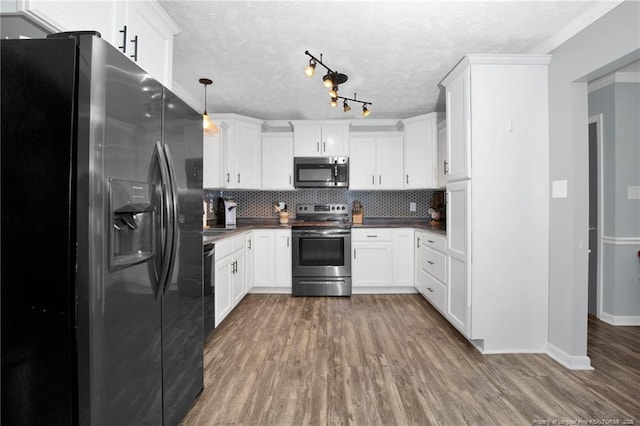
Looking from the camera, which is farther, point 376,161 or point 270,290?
point 376,161

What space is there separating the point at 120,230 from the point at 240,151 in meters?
3.17

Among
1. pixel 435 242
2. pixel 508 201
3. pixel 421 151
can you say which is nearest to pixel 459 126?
pixel 508 201

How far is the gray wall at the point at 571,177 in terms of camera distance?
6.89ft

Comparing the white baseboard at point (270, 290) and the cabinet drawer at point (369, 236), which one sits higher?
the cabinet drawer at point (369, 236)

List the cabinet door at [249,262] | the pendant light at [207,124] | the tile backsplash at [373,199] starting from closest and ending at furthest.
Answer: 1. the pendant light at [207,124]
2. the cabinet door at [249,262]
3. the tile backsplash at [373,199]

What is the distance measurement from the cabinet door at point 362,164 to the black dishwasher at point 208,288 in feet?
7.89

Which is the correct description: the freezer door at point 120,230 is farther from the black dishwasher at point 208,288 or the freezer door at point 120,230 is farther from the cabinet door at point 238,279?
the cabinet door at point 238,279

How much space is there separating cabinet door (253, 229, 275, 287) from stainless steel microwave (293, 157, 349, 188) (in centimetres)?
88

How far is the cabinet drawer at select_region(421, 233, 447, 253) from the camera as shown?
9.85 feet

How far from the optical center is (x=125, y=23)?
1.58 metres

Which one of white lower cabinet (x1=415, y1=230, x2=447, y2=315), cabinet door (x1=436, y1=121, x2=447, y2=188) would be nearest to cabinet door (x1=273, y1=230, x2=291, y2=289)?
white lower cabinet (x1=415, y1=230, x2=447, y2=315)

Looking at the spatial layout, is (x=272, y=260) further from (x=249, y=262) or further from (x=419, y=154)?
(x=419, y=154)

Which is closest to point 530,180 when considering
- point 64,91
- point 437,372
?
point 437,372

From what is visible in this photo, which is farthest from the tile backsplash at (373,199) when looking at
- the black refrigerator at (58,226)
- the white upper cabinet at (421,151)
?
the black refrigerator at (58,226)
